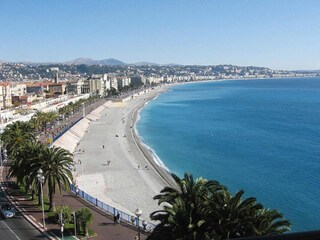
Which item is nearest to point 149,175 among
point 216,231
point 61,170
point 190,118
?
point 61,170

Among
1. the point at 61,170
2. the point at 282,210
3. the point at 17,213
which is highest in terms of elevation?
the point at 61,170

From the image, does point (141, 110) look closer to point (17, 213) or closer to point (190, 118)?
point (190, 118)

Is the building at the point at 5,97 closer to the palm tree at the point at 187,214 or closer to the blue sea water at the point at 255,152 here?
the blue sea water at the point at 255,152

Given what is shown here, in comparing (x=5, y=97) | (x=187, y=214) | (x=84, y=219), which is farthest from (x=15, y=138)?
(x=5, y=97)

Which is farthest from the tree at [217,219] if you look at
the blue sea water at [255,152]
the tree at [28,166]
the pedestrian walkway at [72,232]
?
the blue sea water at [255,152]

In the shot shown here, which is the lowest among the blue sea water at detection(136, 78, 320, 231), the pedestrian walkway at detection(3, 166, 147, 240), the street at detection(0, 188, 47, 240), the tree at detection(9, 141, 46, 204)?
the blue sea water at detection(136, 78, 320, 231)

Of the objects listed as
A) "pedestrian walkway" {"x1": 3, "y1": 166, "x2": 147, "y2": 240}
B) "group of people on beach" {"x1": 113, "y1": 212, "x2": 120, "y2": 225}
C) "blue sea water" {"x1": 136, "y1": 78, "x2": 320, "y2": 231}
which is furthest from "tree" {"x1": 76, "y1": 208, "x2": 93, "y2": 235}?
"blue sea water" {"x1": 136, "y1": 78, "x2": 320, "y2": 231}

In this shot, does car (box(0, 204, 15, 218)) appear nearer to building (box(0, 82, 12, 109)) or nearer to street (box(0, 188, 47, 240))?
street (box(0, 188, 47, 240))
